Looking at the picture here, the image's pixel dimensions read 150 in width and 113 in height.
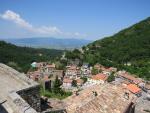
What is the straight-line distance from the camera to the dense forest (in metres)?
79.5

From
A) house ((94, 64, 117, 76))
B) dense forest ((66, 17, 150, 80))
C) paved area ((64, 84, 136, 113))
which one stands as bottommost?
Result: house ((94, 64, 117, 76))

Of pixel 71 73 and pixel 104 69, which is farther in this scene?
pixel 104 69

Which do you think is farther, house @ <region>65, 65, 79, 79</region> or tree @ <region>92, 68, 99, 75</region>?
tree @ <region>92, 68, 99, 75</region>

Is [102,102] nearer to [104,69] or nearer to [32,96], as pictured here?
[32,96]

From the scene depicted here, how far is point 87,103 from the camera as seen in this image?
10.8 m

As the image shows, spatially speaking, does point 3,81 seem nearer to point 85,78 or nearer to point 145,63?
point 85,78

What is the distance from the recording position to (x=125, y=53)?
98.9 meters

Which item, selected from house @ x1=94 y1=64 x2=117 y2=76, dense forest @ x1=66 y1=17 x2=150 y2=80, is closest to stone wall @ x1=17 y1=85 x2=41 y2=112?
dense forest @ x1=66 y1=17 x2=150 y2=80

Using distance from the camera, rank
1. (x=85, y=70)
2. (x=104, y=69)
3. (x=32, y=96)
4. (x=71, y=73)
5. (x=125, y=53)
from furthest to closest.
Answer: (x=125, y=53)
(x=85, y=70)
(x=104, y=69)
(x=71, y=73)
(x=32, y=96)

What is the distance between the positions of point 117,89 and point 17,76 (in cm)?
514

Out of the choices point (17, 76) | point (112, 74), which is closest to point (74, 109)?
point (17, 76)

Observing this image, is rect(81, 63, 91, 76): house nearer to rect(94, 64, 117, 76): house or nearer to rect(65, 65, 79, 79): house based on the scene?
rect(65, 65, 79, 79): house

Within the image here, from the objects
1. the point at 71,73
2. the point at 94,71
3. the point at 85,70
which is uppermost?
the point at 85,70

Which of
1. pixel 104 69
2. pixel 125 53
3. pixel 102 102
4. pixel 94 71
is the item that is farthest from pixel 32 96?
pixel 125 53
